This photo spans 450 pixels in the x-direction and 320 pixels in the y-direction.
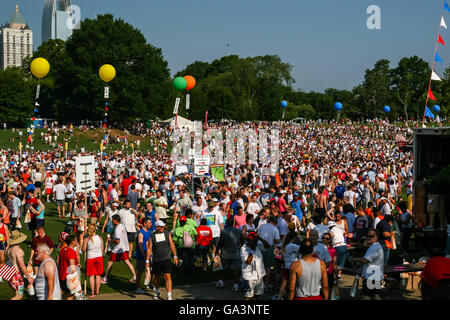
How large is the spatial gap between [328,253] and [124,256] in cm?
412

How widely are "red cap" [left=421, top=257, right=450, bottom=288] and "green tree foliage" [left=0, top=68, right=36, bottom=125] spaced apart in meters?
69.9

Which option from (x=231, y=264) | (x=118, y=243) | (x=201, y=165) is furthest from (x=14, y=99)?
(x=231, y=264)

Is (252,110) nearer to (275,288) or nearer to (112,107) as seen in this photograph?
(112,107)

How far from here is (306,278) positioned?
628 centimetres

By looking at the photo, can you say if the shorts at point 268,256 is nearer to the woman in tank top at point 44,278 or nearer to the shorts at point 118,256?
the shorts at point 118,256

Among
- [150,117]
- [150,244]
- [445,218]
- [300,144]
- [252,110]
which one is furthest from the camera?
[252,110]

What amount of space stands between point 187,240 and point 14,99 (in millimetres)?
66484

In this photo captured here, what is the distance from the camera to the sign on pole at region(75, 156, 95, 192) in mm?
10680

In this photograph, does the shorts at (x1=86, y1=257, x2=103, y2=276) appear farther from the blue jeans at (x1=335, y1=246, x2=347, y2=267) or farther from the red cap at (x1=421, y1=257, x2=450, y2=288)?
the red cap at (x1=421, y1=257, x2=450, y2=288)

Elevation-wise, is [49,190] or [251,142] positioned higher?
[251,142]

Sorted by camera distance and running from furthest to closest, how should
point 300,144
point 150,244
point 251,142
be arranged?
point 300,144 < point 251,142 < point 150,244

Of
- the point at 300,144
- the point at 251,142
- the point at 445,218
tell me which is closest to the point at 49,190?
the point at 445,218

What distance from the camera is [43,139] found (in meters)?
49.6
